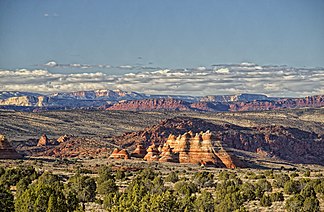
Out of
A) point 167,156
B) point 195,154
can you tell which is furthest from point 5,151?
point 195,154

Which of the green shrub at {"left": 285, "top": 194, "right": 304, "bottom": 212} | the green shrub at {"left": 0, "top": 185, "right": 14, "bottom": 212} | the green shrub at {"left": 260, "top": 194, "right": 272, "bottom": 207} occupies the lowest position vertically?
the green shrub at {"left": 260, "top": 194, "right": 272, "bottom": 207}

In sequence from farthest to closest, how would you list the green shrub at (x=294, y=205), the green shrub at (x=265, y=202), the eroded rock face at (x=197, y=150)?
1. the eroded rock face at (x=197, y=150)
2. the green shrub at (x=265, y=202)
3. the green shrub at (x=294, y=205)

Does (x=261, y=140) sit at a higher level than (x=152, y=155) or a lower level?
higher

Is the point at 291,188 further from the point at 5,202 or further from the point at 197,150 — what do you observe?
the point at 197,150

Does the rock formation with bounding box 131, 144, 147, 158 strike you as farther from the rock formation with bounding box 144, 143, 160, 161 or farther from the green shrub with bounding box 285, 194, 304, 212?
the green shrub with bounding box 285, 194, 304, 212

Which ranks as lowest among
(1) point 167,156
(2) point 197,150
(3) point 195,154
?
(1) point 167,156

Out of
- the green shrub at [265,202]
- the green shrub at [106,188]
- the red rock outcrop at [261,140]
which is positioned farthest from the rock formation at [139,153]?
the green shrub at [265,202]

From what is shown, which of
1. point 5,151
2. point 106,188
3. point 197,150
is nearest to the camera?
point 106,188

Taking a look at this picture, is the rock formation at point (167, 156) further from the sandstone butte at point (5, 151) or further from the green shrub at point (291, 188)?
the green shrub at point (291, 188)

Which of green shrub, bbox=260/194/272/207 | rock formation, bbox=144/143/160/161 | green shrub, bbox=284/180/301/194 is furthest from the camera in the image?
rock formation, bbox=144/143/160/161

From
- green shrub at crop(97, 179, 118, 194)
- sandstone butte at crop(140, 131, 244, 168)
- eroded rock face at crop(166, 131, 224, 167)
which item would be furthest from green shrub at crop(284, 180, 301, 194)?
eroded rock face at crop(166, 131, 224, 167)

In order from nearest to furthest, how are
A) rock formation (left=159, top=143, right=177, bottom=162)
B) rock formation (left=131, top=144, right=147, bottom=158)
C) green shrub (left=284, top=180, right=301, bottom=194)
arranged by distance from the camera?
green shrub (left=284, top=180, right=301, bottom=194) < rock formation (left=159, top=143, right=177, bottom=162) < rock formation (left=131, top=144, right=147, bottom=158)

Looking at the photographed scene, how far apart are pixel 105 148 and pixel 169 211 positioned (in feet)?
317

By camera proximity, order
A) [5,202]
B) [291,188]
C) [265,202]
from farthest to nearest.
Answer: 1. [291,188]
2. [265,202]
3. [5,202]
